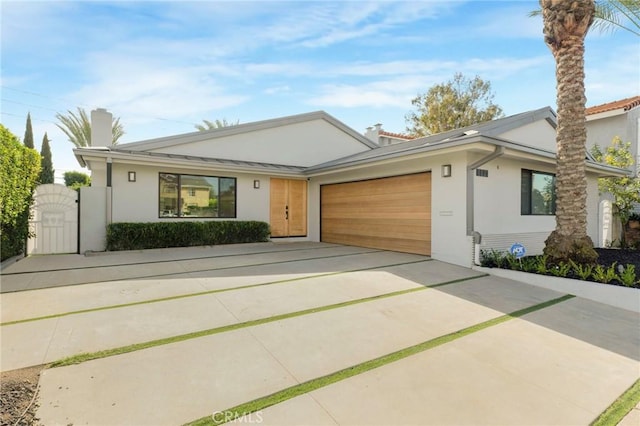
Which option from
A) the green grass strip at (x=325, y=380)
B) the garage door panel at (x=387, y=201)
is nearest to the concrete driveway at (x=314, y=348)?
the green grass strip at (x=325, y=380)

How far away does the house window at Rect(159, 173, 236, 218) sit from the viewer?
10180 mm

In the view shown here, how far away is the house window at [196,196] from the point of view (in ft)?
33.4

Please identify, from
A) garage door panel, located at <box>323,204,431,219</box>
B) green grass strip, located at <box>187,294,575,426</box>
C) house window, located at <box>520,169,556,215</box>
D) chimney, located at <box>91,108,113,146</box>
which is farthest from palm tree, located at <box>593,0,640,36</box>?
chimney, located at <box>91,108,113,146</box>

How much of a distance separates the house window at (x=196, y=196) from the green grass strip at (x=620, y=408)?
33.8ft

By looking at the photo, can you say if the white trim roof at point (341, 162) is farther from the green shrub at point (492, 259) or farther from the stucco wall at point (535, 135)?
the green shrub at point (492, 259)

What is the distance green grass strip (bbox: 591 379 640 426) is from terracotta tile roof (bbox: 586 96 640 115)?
1605 cm

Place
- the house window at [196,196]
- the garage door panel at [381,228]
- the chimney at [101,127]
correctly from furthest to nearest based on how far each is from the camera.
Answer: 1. the chimney at [101,127]
2. the house window at [196,196]
3. the garage door panel at [381,228]

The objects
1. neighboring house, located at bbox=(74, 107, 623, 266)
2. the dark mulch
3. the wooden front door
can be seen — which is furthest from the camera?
the wooden front door

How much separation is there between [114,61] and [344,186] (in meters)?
8.24

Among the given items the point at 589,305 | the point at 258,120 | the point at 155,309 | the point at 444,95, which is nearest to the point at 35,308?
the point at 155,309

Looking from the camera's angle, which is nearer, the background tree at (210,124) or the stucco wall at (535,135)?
the stucco wall at (535,135)

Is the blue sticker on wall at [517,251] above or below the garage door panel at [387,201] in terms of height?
below

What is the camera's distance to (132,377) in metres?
2.69

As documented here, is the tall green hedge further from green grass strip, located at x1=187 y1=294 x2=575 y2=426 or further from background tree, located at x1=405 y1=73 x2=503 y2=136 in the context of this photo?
background tree, located at x1=405 y1=73 x2=503 y2=136
